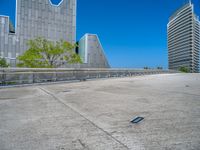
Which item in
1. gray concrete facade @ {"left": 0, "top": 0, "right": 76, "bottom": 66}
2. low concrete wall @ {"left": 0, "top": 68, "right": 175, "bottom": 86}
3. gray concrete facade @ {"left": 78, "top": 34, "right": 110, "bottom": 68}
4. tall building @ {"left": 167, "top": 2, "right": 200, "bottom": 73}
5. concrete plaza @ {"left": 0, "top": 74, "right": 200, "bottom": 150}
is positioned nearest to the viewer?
concrete plaza @ {"left": 0, "top": 74, "right": 200, "bottom": 150}

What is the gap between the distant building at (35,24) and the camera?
58938 mm

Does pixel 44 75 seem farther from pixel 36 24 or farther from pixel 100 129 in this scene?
pixel 36 24

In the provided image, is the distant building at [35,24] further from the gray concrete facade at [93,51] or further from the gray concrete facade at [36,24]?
the gray concrete facade at [93,51]

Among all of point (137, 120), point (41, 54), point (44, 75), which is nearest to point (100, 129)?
point (137, 120)

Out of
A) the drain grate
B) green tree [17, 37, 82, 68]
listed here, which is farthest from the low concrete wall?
green tree [17, 37, 82, 68]

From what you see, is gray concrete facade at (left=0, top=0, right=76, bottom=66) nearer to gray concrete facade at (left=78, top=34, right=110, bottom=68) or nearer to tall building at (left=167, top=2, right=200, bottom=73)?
gray concrete facade at (left=78, top=34, right=110, bottom=68)

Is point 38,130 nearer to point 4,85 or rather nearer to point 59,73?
point 4,85

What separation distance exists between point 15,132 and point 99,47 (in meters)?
67.3

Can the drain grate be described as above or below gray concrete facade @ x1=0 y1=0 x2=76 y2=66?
below

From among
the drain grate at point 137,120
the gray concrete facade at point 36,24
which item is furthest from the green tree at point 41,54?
the gray concrete facade at point 36,24

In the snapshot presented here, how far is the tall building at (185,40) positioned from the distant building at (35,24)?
84.9 m

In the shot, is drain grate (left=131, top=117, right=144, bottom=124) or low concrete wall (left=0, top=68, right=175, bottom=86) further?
low concrete wall (left=0, top=68, right=175, bottom=86)

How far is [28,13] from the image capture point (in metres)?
61.8

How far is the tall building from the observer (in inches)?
4867
